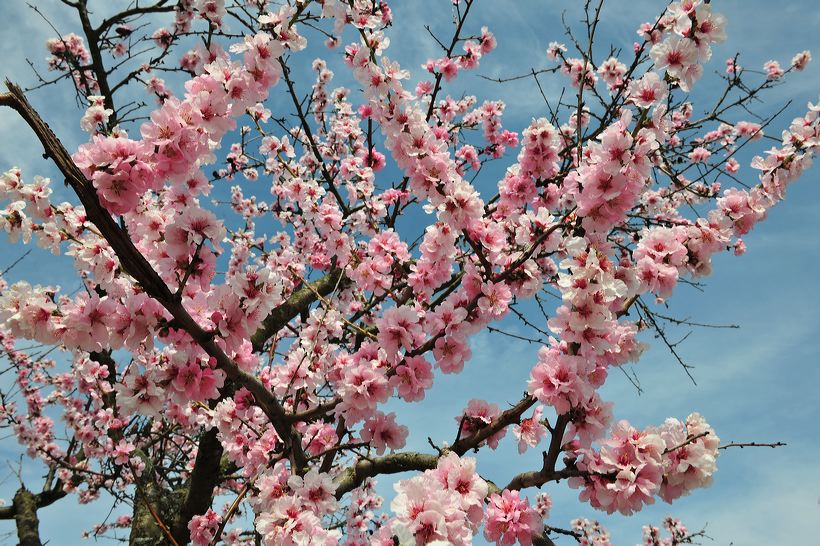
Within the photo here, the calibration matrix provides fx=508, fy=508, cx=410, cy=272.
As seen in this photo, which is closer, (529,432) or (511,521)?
(511,521)

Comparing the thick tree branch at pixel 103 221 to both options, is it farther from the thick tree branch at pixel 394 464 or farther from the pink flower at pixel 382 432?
the thick tree branch at pixel 394 464

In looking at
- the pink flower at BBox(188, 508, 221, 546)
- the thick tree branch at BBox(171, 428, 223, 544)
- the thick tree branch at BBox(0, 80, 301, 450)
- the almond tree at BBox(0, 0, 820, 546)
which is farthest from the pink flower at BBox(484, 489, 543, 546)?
the thick tree branch at BBox(171, 428, 223, 544)

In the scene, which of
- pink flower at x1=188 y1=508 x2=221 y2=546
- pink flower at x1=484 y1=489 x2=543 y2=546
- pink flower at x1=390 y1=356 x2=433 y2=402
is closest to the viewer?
pink flower at x1=484 y1=489 x2=543 y2=546

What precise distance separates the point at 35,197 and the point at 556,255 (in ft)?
8.94

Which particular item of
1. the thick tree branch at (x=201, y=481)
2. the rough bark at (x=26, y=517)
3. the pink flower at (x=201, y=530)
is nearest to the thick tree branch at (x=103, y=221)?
the pink flower at (x=201, y=530)

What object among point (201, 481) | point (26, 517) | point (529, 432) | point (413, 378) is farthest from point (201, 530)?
point (26, 517)

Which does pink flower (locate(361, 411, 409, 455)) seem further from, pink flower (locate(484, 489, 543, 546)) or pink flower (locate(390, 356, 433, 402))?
pink flower (locate(484, 489, 543, 546))

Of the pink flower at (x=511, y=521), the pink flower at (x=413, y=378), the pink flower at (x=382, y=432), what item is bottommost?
the pink flower at (x=511, y=521)

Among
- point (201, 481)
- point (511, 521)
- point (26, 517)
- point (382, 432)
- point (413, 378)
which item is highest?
point (26, 517)

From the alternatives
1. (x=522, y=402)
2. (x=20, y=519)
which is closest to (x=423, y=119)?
(x=522, y=402)

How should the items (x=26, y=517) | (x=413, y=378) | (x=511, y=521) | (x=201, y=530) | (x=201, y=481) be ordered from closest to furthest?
(x=511, y=521), (x=413, y=378), (x=201, y=530), (x=201, y=481), (x=26, y=517)

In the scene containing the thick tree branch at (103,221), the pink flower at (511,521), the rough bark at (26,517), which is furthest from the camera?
the rough bark at (26,517)

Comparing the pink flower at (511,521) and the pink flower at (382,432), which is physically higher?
the pink flower at (382,432)

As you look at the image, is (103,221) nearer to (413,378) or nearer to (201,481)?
(413,378)
